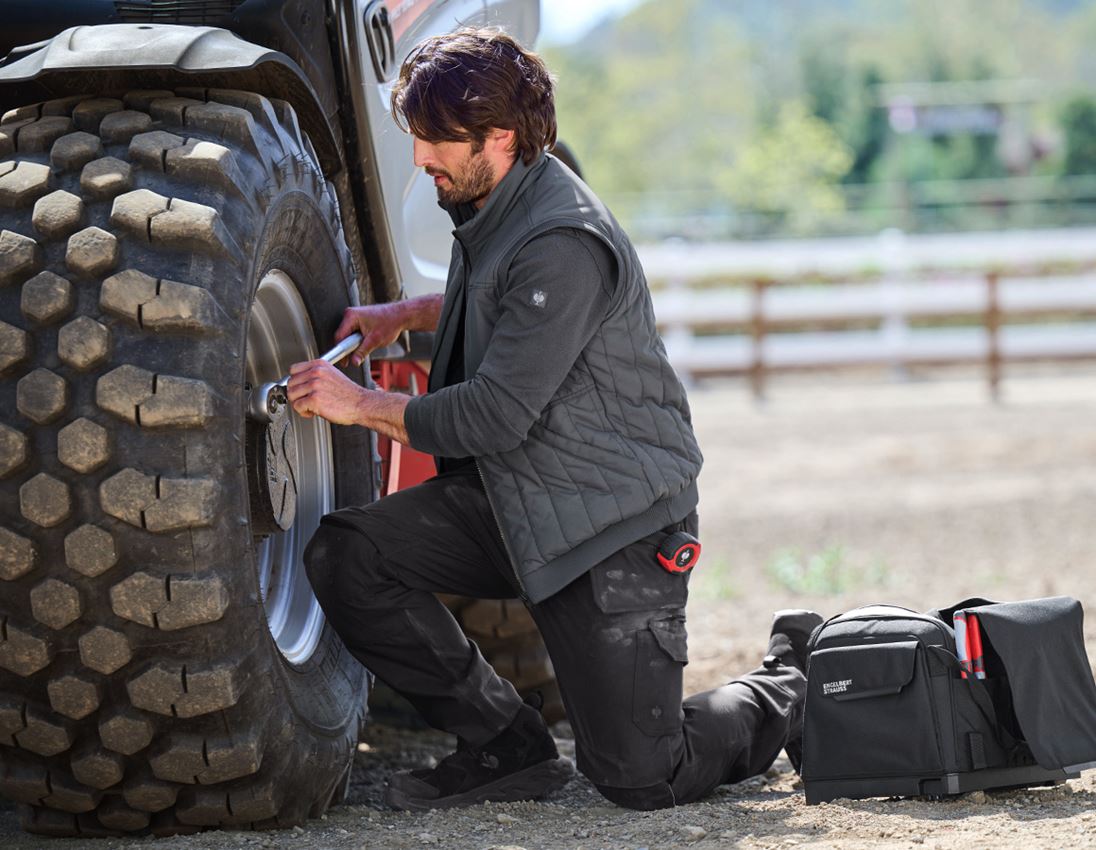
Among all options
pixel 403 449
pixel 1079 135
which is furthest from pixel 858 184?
pixel 403 449

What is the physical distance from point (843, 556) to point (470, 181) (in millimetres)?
4277

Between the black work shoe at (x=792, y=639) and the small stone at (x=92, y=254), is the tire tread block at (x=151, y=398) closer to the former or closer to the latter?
the small stone at (x=92, y=254)

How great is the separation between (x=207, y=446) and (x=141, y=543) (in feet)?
0.59

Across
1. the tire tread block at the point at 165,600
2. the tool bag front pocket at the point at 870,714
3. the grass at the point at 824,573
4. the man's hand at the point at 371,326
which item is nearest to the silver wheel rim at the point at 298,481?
the man's hand at the point at 371,326

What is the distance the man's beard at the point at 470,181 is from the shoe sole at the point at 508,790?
1160 millimetres

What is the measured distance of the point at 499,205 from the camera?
10.2 feet

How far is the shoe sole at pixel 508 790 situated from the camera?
10.5 ft

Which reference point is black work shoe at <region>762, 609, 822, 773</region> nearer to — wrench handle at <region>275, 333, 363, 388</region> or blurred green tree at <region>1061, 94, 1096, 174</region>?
wrench handle at <region>275, 333, 363, 388</region>

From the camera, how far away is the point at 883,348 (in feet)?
48.9

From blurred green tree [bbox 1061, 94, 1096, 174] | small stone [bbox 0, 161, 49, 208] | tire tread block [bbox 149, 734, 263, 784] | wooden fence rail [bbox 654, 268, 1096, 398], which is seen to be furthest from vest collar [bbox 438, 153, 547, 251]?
blurred green tree [bbox 1061, 94, 1096, 174]

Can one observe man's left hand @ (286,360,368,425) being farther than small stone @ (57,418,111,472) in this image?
Yes

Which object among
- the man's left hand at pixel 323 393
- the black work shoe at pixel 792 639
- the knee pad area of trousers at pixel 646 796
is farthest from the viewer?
the black work shoe at pixel 792 639

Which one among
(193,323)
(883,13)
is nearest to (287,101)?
(193,323)

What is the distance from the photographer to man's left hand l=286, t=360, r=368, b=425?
9.75 feet
